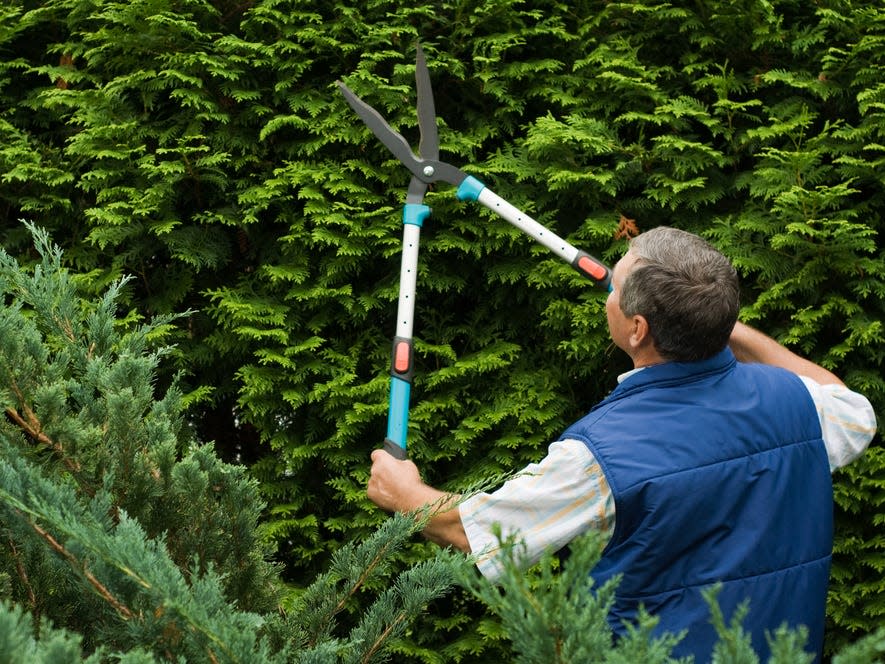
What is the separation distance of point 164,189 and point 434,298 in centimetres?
120

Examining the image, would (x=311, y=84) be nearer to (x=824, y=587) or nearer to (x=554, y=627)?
(x=824, y=587)

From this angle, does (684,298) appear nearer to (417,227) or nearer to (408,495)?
(408,495)

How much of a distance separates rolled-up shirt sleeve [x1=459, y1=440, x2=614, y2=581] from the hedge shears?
69 cm

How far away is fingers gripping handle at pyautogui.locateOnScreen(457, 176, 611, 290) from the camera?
9.30 feet

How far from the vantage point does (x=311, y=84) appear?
383 cm

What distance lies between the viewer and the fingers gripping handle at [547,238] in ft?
9.30

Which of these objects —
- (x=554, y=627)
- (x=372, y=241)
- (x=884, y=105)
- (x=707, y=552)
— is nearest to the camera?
(x=554, y=627)

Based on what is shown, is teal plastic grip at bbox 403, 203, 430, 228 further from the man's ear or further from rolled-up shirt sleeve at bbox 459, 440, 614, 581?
rolled-up shirt sleeve at bbox 459, 440, 614, 581

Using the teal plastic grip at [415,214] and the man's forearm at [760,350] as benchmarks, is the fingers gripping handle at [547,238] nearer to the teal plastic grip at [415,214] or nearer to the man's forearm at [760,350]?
the teal plastic grip at [415,214]

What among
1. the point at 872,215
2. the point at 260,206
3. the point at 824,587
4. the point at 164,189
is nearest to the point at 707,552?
the point at 824,587

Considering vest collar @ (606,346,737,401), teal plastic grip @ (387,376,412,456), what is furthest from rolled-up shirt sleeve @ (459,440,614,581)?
teal plastic grip @ (387,376,412,456)

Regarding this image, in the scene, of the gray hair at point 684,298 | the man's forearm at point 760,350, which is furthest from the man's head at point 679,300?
the man's forearm at point 760,350

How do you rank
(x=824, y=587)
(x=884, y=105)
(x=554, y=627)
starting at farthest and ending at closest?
(x=884, y=105) < (x=824, y=587) < (x=554, y=627)

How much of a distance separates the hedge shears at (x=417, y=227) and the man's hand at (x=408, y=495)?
0.28 m
